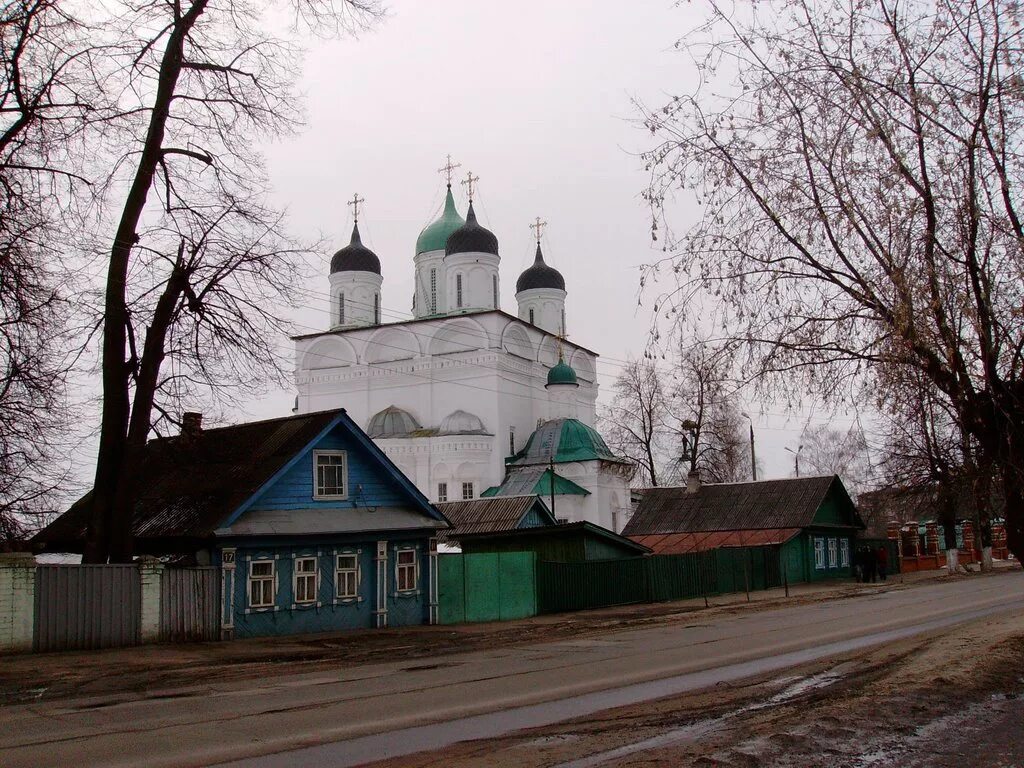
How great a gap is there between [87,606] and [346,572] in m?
5.95

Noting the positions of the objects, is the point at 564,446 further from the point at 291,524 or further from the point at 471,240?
the point at 291,524

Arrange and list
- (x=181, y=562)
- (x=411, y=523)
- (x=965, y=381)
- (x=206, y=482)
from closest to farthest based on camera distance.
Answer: (x=965, y=381) → (x=181, y=562) → (x=206, y=482) → (x=411, y=523)

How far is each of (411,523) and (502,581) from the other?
427cm

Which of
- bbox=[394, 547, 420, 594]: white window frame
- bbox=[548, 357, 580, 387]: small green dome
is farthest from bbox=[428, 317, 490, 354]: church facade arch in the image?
bbox=[394, 547, 420, 594]: white window frame

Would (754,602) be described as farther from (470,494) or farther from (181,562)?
(470,494)

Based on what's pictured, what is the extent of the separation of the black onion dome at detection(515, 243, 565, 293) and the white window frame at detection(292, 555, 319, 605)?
44.9 meters

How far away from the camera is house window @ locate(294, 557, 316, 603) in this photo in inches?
866

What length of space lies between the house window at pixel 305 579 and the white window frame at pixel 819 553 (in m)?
26.9

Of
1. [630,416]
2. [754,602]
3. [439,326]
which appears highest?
[439,326]

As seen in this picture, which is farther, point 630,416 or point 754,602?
point 630,416

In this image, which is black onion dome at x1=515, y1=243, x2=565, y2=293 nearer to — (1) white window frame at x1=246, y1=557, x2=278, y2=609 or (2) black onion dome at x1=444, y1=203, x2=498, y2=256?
(2) black onion dome at x1=444, y1=203, x2=498, y2=256

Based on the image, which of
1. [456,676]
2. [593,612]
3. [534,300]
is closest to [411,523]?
[593,612]

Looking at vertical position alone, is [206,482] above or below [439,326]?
below

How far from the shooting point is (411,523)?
79.7 feet
